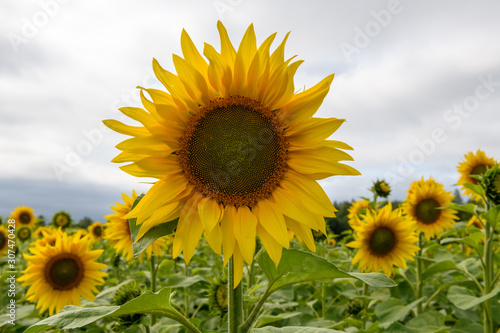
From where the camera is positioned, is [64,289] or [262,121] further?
[64,289]

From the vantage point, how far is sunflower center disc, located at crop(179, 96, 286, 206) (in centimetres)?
171

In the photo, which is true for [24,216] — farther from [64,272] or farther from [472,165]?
[472,165]

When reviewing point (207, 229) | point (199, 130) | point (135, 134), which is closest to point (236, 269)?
point (207, 229)

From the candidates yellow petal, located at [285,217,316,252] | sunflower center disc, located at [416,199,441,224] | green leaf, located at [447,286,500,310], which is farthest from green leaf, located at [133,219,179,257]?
sunflower center disc, located at [416,199,441,224]

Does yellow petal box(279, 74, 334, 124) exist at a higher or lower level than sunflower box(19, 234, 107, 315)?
higher

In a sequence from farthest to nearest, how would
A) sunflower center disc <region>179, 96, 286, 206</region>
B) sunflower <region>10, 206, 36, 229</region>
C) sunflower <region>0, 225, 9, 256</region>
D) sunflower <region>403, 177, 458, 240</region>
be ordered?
1. sunflower <region>10, 206, 36, 229</region>
2. sunflower <region>0, 225, 9, 256</region>
3. sunflower <region>403, 177, 458, 240</region>
4. sunflower center disc <region>179, 96, 286, 206</region>

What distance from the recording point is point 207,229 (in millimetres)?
1576

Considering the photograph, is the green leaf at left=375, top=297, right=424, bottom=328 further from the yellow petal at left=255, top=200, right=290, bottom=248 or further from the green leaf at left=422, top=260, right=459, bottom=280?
the yellow petal at left=255, top=200, right=290, bottom=248

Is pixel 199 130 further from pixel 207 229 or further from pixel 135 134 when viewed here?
pixel 207 229

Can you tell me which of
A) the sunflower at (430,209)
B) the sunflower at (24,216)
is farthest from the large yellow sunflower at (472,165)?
the sunflower at (24,216)

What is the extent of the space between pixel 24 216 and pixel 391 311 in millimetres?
10105

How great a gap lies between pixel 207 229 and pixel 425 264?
4.32 m

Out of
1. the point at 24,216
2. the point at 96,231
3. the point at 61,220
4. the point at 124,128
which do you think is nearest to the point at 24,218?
the point at 24,216

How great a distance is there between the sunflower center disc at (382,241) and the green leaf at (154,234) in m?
3.51
